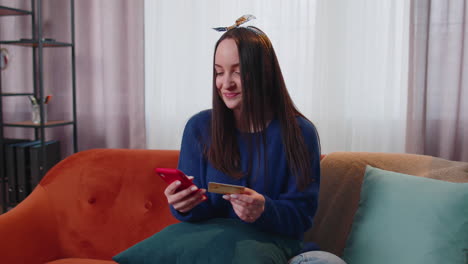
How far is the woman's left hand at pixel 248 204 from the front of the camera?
3.12 ft

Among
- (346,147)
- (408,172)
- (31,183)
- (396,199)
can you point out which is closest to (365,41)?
(346,147)

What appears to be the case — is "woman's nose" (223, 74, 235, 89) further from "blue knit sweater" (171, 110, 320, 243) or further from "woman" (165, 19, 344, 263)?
"blue knit sweater" (171, 110, 320, 243)

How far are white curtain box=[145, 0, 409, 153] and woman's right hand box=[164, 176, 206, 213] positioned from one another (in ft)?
4.17

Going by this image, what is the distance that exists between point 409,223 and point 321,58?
44.9 inches

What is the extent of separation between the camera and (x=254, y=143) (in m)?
1.23

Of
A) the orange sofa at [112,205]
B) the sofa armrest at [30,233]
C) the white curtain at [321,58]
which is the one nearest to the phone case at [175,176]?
the orange sofa at [112,205]

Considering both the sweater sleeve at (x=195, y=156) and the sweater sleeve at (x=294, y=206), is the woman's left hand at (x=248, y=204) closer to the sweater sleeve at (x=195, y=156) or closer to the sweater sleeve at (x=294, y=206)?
the sweater sleeve at (x=294, y=206)

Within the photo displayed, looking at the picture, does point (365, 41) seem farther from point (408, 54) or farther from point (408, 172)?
point (408, 172)

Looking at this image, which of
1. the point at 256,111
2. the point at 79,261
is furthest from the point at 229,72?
the point at 79,261

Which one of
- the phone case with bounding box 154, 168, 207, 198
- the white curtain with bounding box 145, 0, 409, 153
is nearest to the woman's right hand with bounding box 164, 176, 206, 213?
the phone case with bounding box 154, 168, 207, 198

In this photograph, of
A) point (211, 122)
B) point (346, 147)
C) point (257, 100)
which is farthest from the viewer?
point (346, 147)

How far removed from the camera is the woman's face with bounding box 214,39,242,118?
116cm

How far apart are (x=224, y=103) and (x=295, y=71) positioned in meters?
1.02

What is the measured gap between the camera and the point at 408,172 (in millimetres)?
1467
